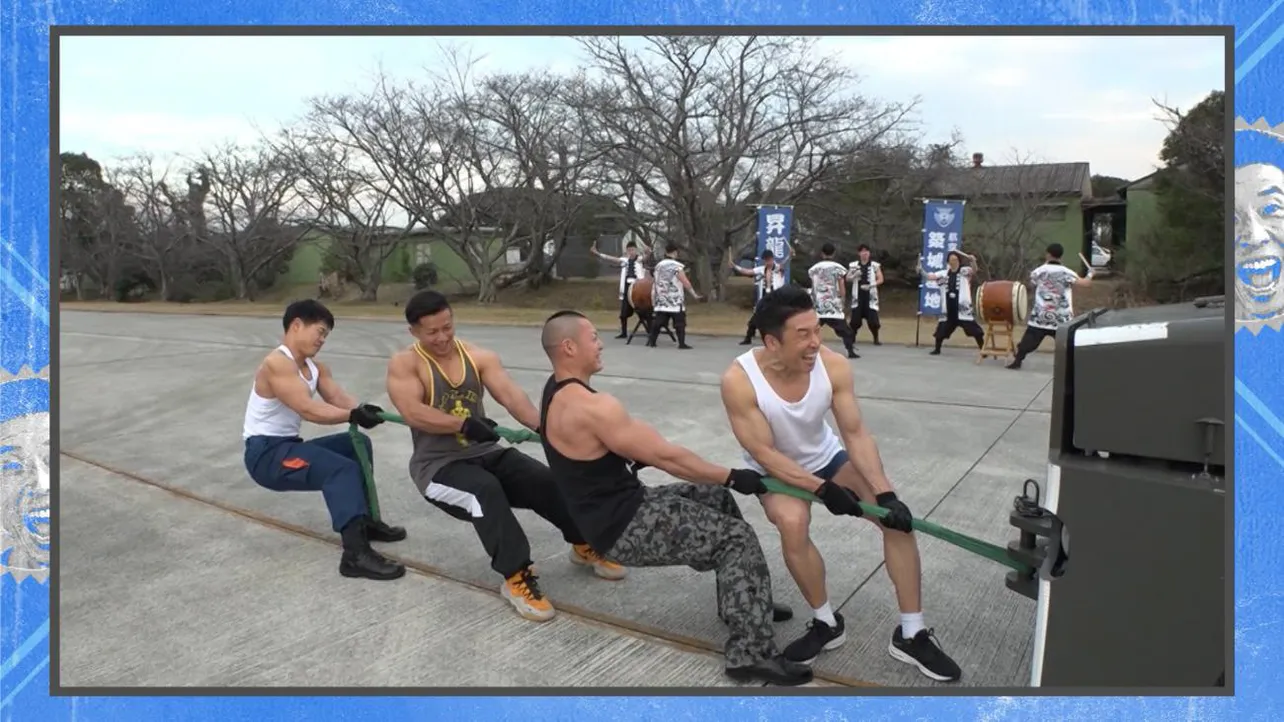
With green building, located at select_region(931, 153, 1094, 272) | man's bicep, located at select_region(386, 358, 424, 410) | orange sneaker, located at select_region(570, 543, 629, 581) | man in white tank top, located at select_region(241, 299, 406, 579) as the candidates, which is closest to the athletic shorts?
orange sneaker, located at select_region(570, 543, 629, 581)

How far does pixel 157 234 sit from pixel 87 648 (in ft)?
12.2

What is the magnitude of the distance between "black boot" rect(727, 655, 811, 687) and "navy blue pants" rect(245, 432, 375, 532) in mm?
1694

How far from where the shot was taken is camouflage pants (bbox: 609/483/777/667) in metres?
2.35

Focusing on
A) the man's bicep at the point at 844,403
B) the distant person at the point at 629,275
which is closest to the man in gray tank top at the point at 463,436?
the man's bicep at the point at 844,403

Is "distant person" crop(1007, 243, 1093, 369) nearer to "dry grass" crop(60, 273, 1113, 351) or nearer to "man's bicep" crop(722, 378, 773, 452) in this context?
"dry grass" crop(60, 273, 1113, 351)

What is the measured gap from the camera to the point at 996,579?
306 cm

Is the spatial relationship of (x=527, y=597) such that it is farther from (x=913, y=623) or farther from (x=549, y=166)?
(x=549, y=166)

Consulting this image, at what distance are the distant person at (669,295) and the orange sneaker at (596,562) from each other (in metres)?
6.64

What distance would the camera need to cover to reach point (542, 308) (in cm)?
855

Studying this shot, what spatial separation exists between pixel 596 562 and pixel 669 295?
6910mm

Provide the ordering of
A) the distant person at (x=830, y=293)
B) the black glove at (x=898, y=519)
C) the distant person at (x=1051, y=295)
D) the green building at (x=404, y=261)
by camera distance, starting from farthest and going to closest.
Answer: the distant person at (x=830, y=293) < the distant person at (x=1051, y=295) < the green building at (x=404, y=261) < the black glove at (x=898, y=519)

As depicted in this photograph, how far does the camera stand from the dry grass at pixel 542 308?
20.0 ft

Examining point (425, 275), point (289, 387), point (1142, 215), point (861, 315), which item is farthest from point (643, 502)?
point (861, 315)

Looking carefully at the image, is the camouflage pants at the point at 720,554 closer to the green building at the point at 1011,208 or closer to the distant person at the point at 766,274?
the distant person at the point at 766,274
